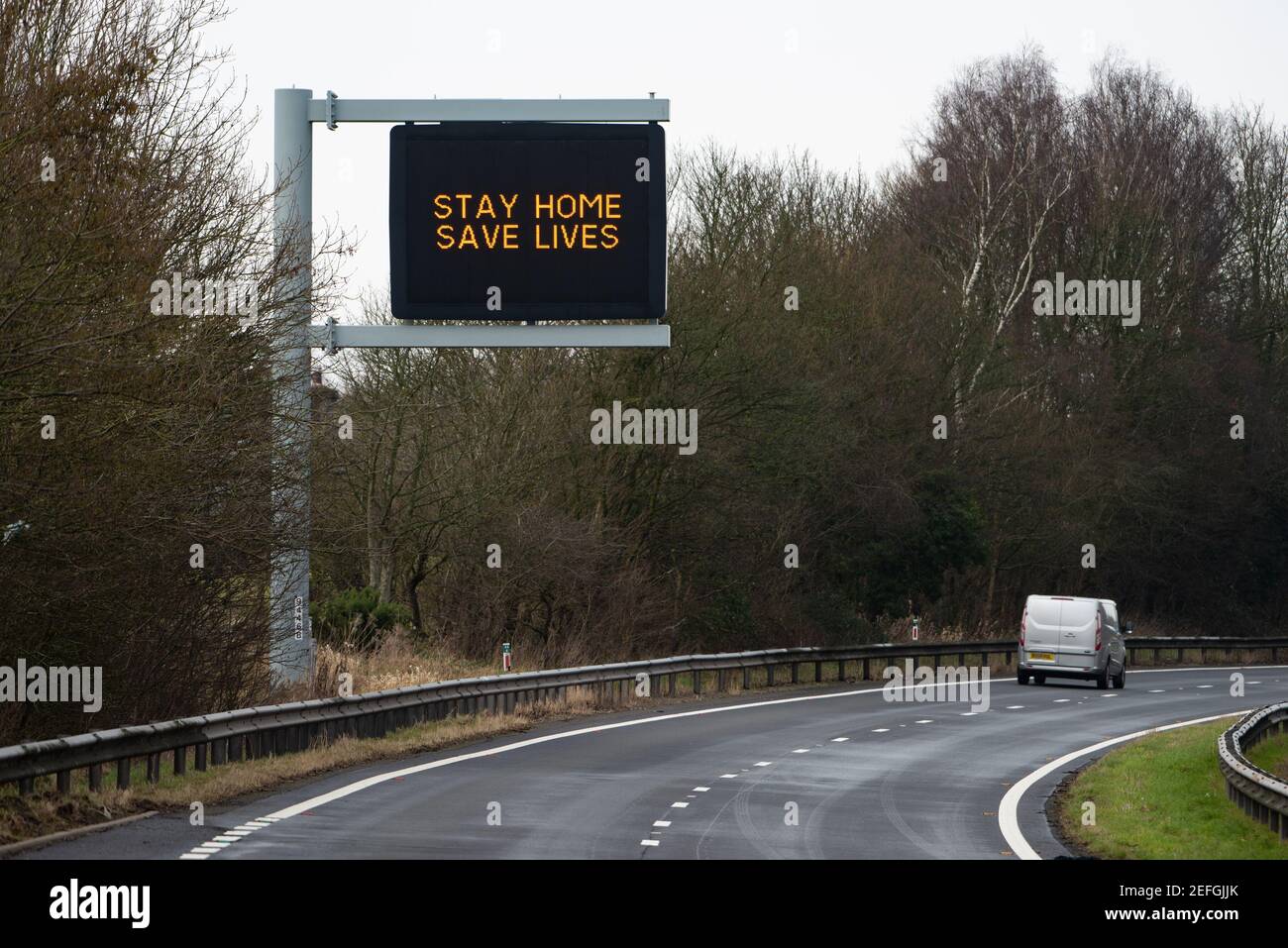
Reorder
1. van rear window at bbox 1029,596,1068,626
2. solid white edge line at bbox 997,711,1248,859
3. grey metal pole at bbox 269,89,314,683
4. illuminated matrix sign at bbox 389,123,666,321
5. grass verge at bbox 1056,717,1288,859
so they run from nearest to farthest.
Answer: solid white edge line at bbox 997,711,1248,859 < grass verge at bbox 1056,717,1288,859 < grey metal pole at bbox 269,89,314,683 < illuminated matrix sign at bbox 389,123,666,321 < van rear window at bbox 1029,596,1068,626

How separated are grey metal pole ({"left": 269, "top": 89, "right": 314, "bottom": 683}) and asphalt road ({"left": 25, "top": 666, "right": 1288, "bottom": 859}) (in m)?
2.48

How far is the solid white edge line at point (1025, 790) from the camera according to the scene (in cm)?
1396

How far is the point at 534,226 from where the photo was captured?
21.8 meters

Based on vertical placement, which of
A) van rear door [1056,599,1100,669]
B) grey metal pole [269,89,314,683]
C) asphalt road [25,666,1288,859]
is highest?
grey metal pole [269,89,314,683]

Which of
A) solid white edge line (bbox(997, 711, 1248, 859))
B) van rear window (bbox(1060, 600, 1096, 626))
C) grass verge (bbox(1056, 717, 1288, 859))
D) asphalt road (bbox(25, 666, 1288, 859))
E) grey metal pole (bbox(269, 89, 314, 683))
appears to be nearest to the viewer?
asphalt road (bbox(25, 666, 1288, 859))

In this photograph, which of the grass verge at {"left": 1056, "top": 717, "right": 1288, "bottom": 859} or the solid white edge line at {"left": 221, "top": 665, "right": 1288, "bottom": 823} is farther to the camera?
the solid white edge line at {"left": 221, "top": 665, "right": 1288, "bottom": 823}

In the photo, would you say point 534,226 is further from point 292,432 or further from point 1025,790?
point 1025,790

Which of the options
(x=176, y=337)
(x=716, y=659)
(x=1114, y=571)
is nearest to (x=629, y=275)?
(x=176, y=337)

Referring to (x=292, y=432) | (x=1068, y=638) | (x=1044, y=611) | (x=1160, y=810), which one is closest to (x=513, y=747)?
(x=292, y=432)

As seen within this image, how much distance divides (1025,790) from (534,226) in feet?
27.5

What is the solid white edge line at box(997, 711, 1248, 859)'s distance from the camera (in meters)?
14.0

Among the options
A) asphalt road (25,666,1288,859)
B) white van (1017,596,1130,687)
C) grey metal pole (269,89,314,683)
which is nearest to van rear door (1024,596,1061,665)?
white van (1017,596,1130,687)

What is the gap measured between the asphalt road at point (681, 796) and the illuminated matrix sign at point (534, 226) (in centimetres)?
505

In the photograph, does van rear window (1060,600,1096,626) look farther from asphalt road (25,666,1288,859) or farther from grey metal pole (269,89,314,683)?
grey metal pole (269,89,314,683)
